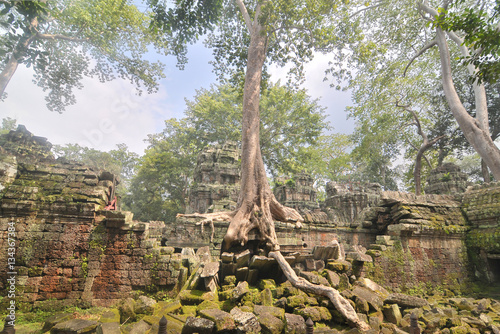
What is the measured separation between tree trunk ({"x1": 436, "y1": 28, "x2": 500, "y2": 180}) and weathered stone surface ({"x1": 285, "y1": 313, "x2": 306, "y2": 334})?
10.2m

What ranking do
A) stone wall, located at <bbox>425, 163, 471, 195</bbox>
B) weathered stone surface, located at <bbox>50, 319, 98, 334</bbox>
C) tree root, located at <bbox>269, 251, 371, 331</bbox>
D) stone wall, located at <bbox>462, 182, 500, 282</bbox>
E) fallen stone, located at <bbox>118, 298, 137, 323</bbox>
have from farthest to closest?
stone wall, located at <bbox>425, 163, 471, 195</bbox> → stone wall, located at <bbox>462, 182, 500, 282</bbox> → fallen stone, located at <bbox>118, 298, 137, 323</bbox> → tree root, located at <bbox>269, 251, 371, 331</bbox> → weathered stone surface, located at <bbox>50, 319, 98, 334</bbox>

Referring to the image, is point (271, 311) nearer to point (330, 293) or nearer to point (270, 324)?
point (270, 324)

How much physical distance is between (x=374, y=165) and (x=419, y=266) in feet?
76.5

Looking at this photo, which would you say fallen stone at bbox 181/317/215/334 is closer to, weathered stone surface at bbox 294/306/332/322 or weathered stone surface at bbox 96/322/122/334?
weathered stone surface at bbox 96/322/122/334

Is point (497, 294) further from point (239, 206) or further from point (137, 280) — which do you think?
point (137, 280)

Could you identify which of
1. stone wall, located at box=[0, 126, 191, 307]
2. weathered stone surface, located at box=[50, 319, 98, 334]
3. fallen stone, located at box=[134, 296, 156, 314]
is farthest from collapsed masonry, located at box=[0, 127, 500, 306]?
weathered stone surface, located at box=[50, 319, 98, 334]

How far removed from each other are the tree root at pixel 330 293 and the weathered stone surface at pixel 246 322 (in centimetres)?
137

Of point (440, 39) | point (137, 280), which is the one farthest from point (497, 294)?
point (440, 39)

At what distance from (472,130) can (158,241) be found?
1267 cm

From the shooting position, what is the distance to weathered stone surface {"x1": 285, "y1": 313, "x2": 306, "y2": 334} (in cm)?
328

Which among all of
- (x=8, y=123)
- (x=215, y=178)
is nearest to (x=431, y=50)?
(x=215, y=178)

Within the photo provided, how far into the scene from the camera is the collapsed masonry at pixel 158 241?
4.59m

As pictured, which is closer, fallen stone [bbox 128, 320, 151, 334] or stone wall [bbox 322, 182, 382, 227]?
fallen stone [bbox 128, 320, 151, 334]

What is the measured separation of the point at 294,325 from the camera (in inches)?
131
